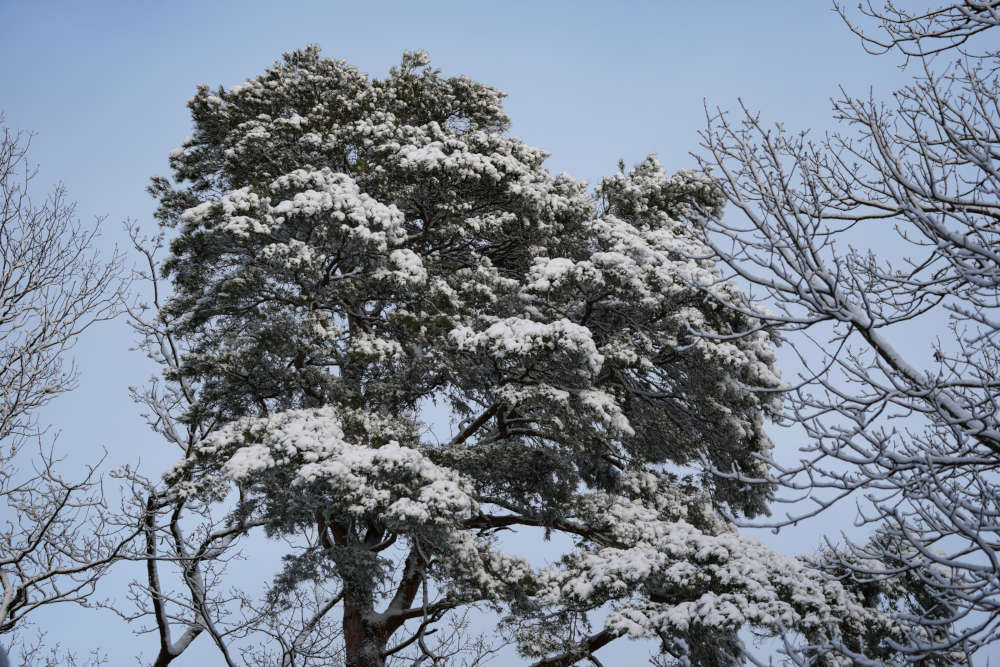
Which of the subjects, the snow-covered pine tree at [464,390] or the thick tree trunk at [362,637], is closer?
the snow-covered pine tree at [464,390]

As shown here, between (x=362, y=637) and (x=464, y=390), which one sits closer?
(x=362, y=637)

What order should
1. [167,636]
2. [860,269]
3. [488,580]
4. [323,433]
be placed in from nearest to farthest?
[860,269]
[323,433]
[488,580]
[167,636]

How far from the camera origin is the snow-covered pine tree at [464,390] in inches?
313

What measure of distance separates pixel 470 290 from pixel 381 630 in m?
4.75

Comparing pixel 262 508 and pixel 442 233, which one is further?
pixel 442 233

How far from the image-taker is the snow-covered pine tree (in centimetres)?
794

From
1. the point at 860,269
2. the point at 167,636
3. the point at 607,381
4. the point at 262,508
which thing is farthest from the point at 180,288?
the point at 860,269

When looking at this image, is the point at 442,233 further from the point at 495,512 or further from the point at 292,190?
the point at 495,512

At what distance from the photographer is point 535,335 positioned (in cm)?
891

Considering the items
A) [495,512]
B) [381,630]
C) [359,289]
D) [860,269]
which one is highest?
[359,289]

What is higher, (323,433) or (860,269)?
(323,433)

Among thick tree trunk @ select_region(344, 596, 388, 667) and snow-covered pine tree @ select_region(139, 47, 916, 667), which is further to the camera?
thick tree trunk @ select_region(344, 596, 388, 667)

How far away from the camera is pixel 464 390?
1105 centimetres

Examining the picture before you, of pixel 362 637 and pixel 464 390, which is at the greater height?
pixel 464 390
